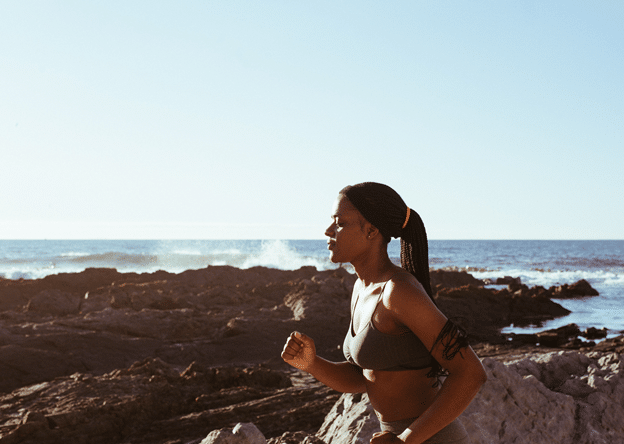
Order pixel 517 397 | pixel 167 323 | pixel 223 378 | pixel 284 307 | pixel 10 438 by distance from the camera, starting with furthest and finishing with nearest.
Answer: pixel 284 307 → pixel 167 323 → pixel 223 378 → pixel 10 438 → pixel 517 397

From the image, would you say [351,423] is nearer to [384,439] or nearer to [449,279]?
[384,439]

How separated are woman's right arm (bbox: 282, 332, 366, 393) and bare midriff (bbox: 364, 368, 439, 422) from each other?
0.26 m

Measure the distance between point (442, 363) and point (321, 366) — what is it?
27.2 inches

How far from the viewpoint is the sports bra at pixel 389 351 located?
1.95m

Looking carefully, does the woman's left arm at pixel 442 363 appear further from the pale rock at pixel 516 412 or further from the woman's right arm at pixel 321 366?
the pale rock at pixel 516 412

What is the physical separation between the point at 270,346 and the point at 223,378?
10.9 ft

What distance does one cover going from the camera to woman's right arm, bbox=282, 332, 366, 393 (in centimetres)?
234

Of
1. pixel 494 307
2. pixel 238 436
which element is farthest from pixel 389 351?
pixel 494 307

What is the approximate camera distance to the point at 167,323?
12.3 metres

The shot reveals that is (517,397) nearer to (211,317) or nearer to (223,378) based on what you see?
(223,378)

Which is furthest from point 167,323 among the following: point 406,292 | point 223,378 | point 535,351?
point 406,292

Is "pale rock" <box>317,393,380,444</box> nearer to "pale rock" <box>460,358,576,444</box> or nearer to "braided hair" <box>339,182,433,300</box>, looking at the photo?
"pale rock" <box>460,358,576,444</box>

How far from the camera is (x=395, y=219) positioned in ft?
6.95

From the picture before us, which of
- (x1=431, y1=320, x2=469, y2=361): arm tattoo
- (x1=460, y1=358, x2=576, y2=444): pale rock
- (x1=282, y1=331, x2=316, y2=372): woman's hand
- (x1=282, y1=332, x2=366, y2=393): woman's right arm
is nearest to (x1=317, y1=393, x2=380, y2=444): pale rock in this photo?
(x1=460, y1=358, x2=576, y2=444): pale rock
